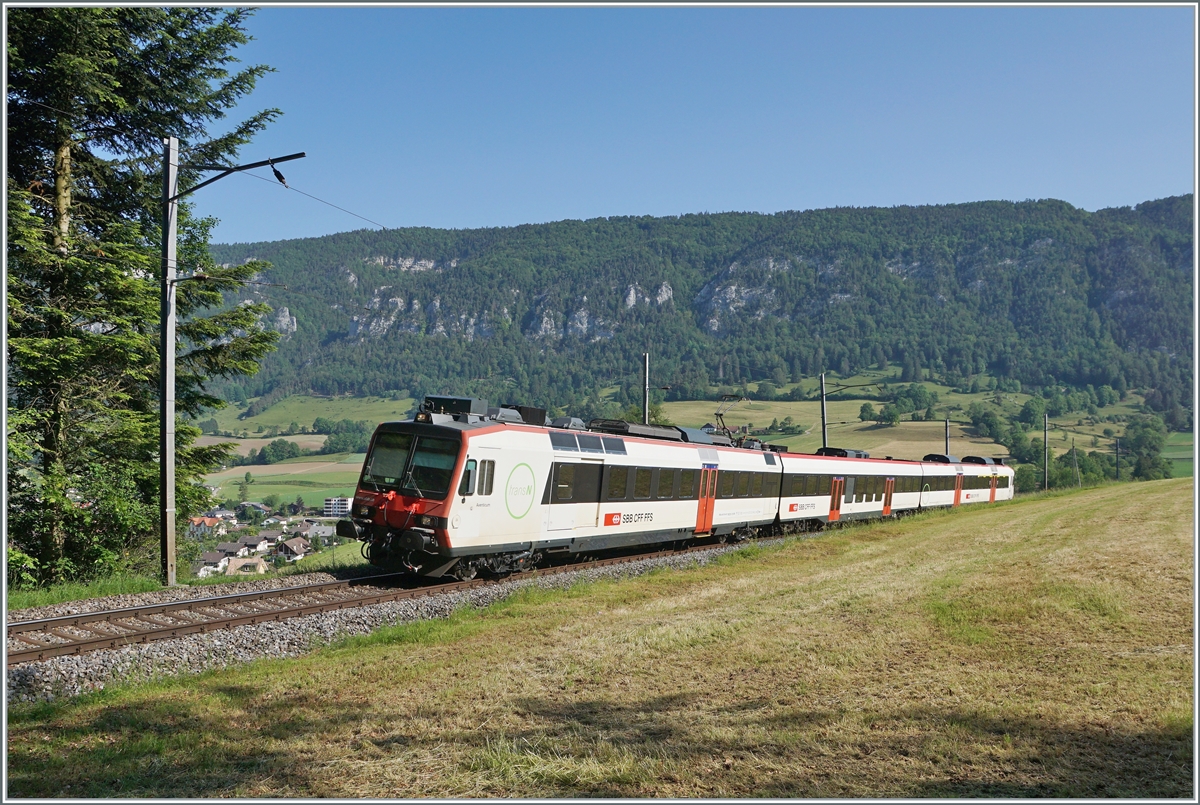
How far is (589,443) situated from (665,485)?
342 centimetres

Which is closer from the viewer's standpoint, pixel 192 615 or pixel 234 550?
pixel 192 615

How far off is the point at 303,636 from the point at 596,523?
8.44 metres

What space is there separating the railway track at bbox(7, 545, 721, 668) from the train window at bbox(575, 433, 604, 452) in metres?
3.81

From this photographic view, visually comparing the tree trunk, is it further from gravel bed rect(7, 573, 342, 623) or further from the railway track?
the railway track

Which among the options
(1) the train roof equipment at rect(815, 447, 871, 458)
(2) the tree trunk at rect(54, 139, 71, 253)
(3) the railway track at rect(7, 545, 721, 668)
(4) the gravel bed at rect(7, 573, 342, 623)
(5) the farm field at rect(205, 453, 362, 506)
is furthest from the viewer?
(5) the farm field at rect(205, 453, 362, 506)

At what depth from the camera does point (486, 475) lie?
15.8m

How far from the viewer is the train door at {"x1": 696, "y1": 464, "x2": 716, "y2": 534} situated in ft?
75.4

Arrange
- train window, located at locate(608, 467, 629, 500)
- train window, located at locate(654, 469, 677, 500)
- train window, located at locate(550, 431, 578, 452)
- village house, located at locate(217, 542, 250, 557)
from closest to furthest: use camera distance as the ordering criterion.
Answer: train window, located at locate(550, 431, 578, 452) < train window, located at locate(608, 467, 629, 500) < train window, located at locate(654, 469, 677, 500) < village house, located at locate(217, 542, 250, 557)

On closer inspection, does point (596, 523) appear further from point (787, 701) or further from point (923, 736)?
point (923, 736)

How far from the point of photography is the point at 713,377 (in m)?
178

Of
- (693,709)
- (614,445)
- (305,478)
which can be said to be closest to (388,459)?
(614,445)

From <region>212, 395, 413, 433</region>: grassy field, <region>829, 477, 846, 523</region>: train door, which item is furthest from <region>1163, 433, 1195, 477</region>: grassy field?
<region>212, 395, 413, 433</region>: grassy field

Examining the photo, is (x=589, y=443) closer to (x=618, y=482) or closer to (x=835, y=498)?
(x=618, y=482)

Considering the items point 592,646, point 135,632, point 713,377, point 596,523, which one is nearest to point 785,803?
point 592,646
